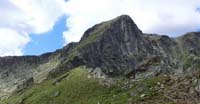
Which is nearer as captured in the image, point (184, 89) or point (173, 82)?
point (184, 89)

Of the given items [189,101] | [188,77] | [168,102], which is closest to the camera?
[189,101]

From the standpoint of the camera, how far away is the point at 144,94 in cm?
19638

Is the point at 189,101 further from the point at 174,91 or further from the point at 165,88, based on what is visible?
the point at 165,88

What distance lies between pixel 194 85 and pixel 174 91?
29.3 ft

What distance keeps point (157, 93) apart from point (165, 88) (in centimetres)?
630

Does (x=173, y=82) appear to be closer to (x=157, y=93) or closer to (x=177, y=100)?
(x=157, y=93)

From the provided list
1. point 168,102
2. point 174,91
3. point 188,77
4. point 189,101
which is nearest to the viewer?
point 189,101

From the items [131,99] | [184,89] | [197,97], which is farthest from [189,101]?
[131,99]

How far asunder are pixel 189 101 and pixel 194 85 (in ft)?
61.9

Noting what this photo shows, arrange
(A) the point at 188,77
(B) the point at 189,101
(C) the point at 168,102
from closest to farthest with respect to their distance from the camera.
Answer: (B) the point at 189,101 < (C) the point at 168,102 < (A) the point at 188,77

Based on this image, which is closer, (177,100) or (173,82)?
(177,100)

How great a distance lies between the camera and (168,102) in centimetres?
16338

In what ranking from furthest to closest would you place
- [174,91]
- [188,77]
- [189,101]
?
1. [188,77]
2. [174,91]
3. [189,101]

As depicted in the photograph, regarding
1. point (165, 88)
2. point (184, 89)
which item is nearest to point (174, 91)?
point (184, 89)
